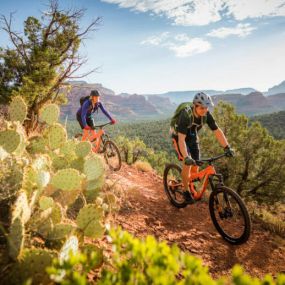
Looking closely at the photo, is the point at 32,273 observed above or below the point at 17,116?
below

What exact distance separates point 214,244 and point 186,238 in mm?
485

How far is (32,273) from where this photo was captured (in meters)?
2.19

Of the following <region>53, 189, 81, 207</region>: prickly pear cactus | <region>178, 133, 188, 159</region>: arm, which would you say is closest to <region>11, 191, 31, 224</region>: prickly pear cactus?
<region>53, 189, 81, 207</region>: prickly pear cactus

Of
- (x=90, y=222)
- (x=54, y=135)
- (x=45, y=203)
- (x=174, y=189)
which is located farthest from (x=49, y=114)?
(x=174, y=189)

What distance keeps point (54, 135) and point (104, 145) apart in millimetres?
4086

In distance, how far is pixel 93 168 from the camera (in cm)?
420

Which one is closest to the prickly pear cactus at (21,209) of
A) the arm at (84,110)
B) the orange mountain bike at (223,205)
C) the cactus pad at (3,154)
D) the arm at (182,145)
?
the cactus pad at (3,154)

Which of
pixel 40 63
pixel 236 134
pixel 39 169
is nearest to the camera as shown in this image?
pixel 39 169

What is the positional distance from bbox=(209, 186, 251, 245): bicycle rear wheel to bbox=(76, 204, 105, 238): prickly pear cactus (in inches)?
92.6

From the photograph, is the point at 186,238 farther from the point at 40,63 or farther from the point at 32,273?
the point at 40,63

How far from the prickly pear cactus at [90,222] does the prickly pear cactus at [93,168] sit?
3.92 feet

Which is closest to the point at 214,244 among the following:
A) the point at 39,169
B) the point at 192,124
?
the point at 192,124

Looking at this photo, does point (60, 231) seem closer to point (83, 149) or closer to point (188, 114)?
point (83, 149)

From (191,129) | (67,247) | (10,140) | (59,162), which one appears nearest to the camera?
(67,247)
